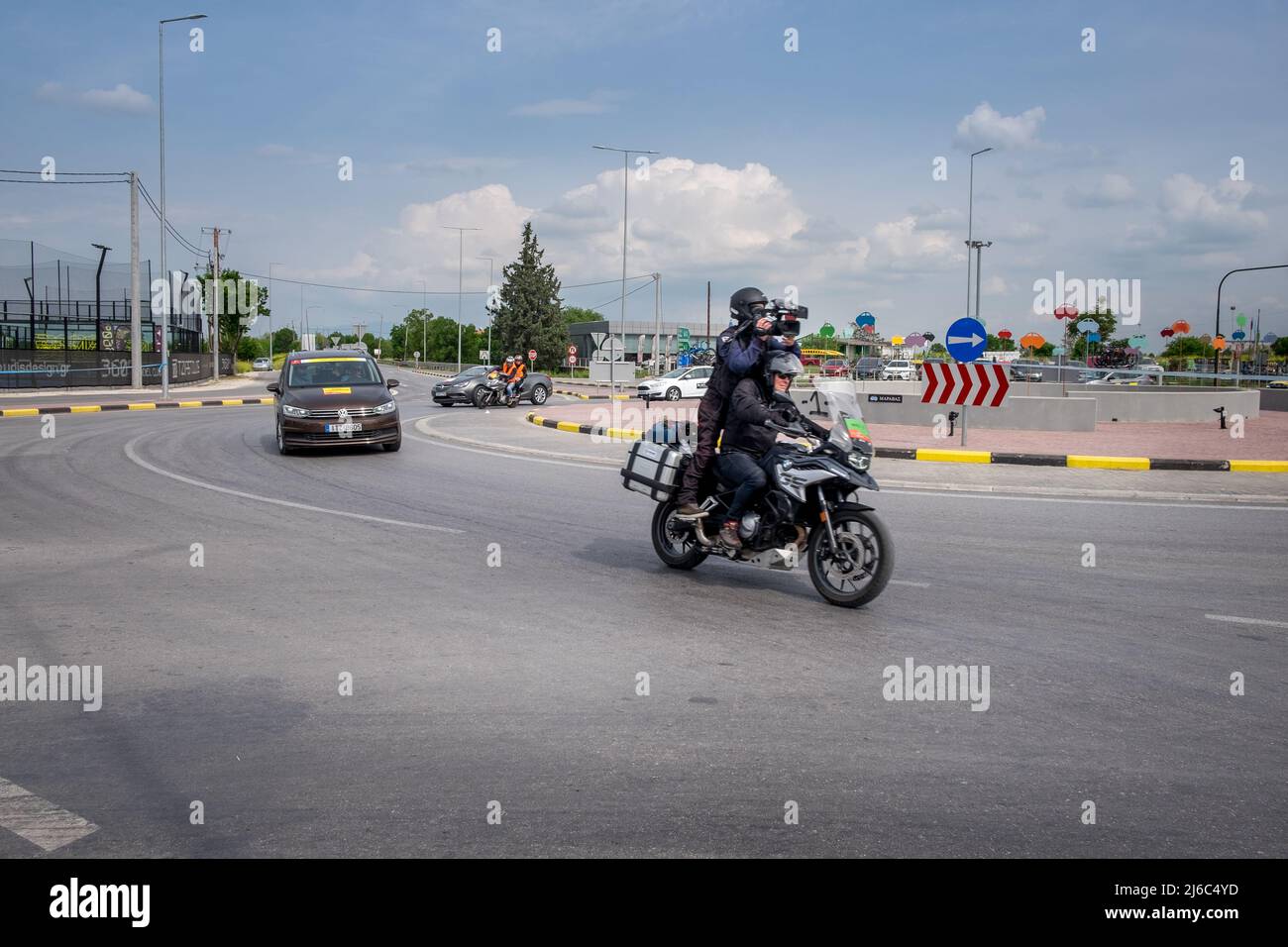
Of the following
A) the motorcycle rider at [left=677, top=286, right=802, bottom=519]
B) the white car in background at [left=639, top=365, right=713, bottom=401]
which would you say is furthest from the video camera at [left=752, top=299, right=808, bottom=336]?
the white car in background at [left=639, top=365, right=713, bottom=401]

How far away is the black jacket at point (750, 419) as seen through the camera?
298 inches

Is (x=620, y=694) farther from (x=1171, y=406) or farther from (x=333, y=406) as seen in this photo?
(x=1171, y=406)

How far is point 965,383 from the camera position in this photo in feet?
61.5

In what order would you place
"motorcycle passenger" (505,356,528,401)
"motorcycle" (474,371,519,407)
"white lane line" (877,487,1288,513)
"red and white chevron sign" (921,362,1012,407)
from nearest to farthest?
"white lane line" (877,487,1288,513)
"red and white chevron sign" (921,362,1012,407)
"motorcycle" (474,371,519,407)
"motorcycle passenger" (505,356,528,401)

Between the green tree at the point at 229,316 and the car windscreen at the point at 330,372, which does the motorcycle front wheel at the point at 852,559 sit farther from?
the green tree at the point at 229,316

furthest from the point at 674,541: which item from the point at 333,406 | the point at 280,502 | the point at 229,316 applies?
the point at 229,316

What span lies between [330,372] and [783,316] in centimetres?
1255

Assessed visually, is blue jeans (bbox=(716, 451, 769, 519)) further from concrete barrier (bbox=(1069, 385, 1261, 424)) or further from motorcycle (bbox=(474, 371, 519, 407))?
motorcycle (bbox=(474, 371, 519, 407))

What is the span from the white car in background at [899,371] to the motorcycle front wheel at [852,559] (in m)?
51.6

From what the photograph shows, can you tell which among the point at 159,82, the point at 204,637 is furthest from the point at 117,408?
the point at 204,637

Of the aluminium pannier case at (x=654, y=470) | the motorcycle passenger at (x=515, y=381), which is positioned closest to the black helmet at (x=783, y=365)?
the aluminium pannier case at (x=654, y=470)

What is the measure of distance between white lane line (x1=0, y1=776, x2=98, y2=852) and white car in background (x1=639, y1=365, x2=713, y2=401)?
37006 mm

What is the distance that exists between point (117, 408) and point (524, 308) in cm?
6951

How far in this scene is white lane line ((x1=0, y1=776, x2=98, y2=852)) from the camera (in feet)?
12.3
